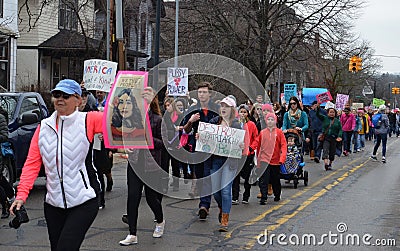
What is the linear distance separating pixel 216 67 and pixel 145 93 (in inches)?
190

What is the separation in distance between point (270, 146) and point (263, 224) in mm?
2099

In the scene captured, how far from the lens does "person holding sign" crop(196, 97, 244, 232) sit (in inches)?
352

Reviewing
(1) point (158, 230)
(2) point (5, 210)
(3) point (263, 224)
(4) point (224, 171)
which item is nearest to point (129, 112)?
(1) point (158, 230)

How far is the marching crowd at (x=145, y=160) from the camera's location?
525cm

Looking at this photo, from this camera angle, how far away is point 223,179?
29.4 feet

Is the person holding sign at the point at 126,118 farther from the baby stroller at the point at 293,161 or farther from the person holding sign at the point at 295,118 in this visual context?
the person holding sign at the point at 295,118

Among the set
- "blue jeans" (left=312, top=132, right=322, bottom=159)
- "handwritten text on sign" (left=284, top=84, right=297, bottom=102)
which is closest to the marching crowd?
"blue jeans" (left=312, top=132, right=322, bottom=159)

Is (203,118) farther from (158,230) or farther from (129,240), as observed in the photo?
(129,240)

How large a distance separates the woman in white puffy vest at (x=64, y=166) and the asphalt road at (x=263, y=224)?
2676 millimetres

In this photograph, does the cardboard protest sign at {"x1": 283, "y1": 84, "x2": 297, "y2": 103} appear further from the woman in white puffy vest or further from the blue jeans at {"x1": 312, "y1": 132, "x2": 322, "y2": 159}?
the woman in white puffy vest

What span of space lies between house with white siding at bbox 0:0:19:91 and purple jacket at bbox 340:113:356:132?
47.0 ft

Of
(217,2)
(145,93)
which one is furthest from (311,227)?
(217,2)

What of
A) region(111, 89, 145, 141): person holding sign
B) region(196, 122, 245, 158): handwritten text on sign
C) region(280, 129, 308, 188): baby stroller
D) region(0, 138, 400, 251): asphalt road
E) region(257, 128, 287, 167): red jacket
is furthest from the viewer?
region(280, 129, 308, 188): baby stroller

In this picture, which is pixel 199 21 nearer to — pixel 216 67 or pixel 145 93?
pixel 216 67
